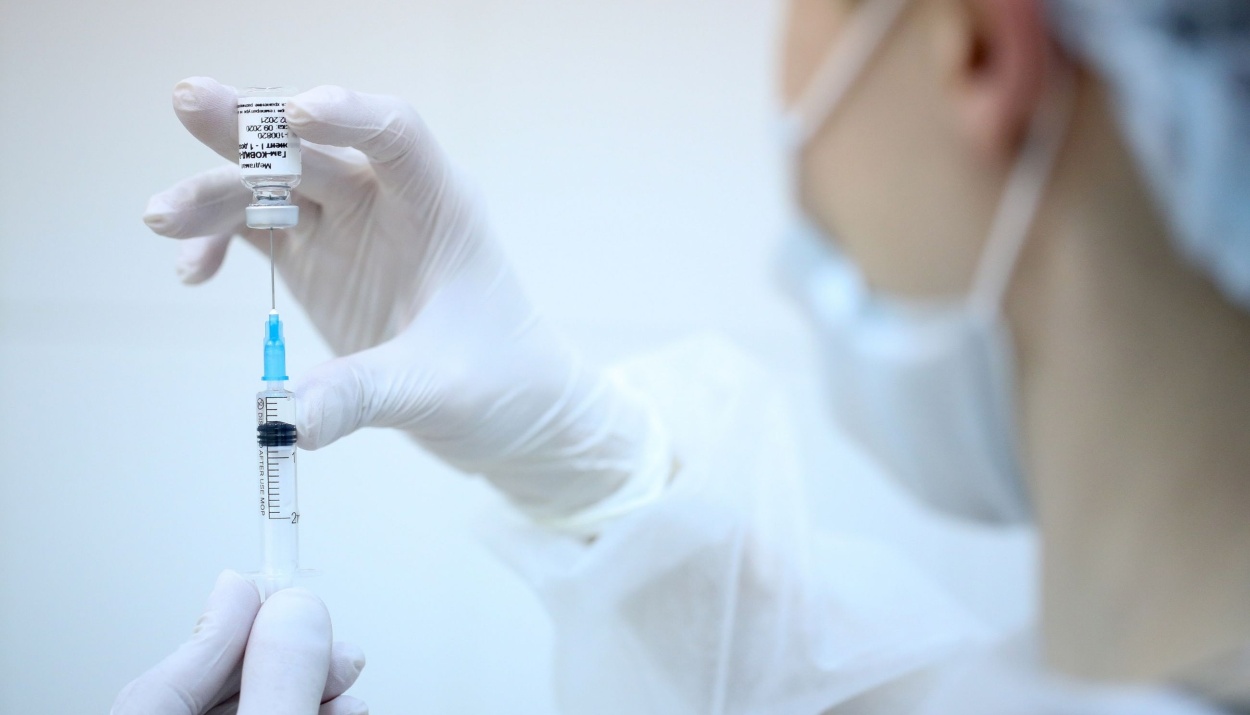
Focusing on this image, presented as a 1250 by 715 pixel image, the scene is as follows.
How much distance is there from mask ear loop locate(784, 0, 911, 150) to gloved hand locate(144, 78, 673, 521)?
50 centimetres

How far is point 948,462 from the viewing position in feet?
2.36

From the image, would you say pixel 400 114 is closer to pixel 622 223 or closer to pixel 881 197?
pixel 881 197

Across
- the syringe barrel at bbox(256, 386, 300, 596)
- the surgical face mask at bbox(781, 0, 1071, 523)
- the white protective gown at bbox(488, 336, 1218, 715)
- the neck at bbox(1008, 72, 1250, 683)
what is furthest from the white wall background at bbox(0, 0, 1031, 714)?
the neck at bbox(1008, 72, 1250, 683)

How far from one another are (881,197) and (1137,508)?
0.26 m

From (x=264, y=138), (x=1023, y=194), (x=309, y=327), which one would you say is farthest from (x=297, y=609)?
(x=309, y=327)

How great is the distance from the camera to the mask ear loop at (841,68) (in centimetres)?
63

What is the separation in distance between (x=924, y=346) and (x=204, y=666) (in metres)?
0.74

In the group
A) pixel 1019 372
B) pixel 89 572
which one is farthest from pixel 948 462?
pixel 89 572

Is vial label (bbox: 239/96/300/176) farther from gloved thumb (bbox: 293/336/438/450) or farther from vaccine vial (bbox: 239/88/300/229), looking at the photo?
gloved thumb (bbox: 293/336/438/450)

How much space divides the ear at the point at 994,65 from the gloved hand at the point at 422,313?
2.07 ft

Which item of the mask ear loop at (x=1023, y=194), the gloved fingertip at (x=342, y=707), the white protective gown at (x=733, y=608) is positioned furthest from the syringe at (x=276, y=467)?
the mask ear loop at (x=1023, y=194)

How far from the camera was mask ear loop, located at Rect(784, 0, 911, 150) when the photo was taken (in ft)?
2.06

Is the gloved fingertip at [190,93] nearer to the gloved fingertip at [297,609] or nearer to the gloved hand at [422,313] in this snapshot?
the gloved hand at [422,313]

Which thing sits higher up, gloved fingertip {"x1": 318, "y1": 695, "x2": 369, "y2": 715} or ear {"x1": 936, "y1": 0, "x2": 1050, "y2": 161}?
ear {"x1": 936, "y1": 0, "x2": 1050, "y2": 161}
